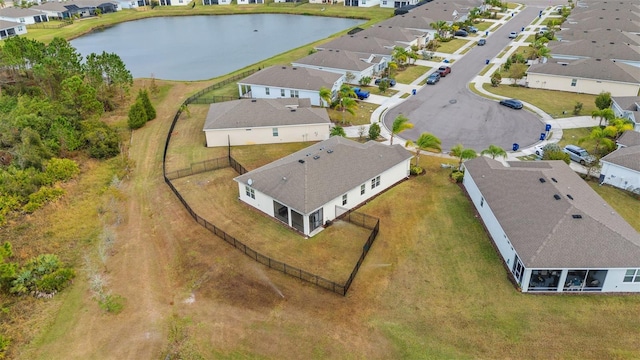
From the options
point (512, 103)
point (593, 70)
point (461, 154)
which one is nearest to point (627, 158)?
point (461, 154)

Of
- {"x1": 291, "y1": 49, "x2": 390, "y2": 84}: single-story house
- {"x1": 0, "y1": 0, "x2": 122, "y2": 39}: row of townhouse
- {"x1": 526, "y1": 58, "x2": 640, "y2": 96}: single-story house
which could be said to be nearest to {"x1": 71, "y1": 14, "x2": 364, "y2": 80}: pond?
{"x1": 0, "y1": 0, "x2": 122, "y2": 39}: row of townhouse

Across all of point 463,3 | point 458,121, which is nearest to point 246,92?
point 458,121

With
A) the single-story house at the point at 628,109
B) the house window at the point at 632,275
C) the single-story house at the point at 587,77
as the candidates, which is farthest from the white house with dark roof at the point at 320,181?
the single-story house at the point at 587,77

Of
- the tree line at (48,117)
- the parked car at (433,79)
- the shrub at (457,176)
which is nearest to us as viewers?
the shrub at (457,176)

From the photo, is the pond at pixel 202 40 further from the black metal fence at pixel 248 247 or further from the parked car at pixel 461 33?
the black metal fence at pixel 248 247

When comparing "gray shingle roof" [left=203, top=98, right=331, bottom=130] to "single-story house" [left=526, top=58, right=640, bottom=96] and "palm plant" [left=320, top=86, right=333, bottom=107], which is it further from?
"single-story house" [left=526, top=58, right=640, bottom=96]

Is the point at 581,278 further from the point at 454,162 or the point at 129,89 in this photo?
the point at 129,89
